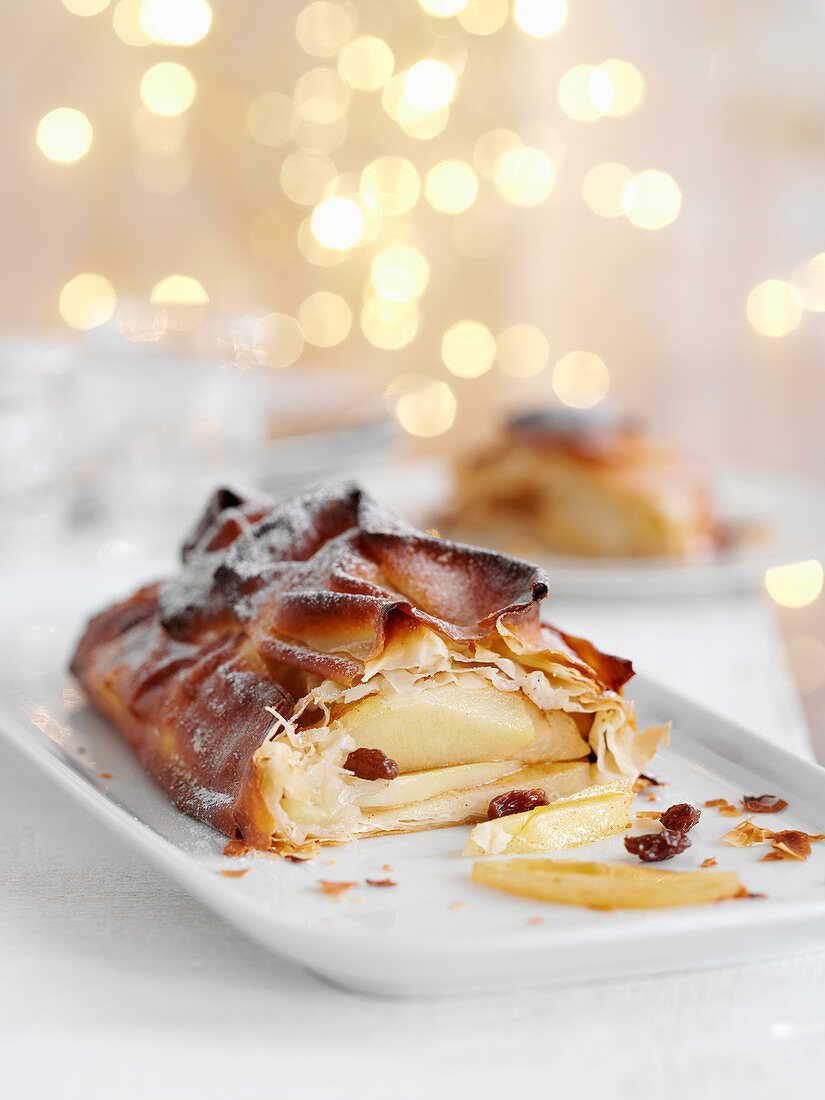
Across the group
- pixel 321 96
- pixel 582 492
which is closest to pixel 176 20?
pixel 321 96

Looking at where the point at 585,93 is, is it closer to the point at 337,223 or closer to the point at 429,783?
the point at 337,223

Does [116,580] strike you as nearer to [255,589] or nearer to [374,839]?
[255,589]

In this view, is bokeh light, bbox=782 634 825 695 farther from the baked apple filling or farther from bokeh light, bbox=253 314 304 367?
bokeh light, bbox=253 314 304 367

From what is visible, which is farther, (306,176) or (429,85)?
(429,85)

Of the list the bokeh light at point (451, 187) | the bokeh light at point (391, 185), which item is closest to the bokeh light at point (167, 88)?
the bokeh light at point (391, 185)

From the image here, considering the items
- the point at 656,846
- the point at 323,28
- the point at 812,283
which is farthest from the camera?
the point at 812,283

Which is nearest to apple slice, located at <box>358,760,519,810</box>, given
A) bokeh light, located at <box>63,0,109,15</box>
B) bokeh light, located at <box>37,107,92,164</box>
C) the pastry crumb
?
the pastry crumb
